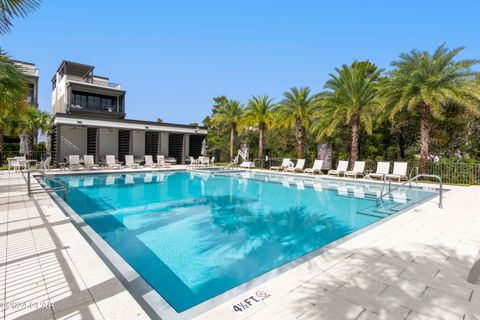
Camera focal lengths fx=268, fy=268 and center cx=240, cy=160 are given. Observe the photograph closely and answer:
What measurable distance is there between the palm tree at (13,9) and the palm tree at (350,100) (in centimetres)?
1586

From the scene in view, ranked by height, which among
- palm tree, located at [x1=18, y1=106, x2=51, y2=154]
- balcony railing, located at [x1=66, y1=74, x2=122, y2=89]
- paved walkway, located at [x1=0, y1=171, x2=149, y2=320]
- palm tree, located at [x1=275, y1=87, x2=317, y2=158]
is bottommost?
paved walkway, located at [x1=0, y1=171, x2=149, y2=320]

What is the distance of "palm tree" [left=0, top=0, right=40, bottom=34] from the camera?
116 inches

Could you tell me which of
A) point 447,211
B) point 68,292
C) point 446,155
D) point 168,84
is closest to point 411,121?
point 446,155

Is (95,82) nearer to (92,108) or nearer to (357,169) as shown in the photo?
(92,108)

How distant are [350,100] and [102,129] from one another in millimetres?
19407

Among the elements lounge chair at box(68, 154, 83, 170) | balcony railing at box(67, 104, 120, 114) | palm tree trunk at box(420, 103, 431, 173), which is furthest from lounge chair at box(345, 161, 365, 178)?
balcony railing at box(67, 104, 120, 114)

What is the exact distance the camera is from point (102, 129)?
74.2 feet

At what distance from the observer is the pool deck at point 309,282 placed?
2.59 meters

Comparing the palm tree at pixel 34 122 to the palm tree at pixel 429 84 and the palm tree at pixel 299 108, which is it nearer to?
the palm tree at pixel 299 108

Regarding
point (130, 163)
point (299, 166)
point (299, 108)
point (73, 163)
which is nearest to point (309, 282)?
point (299, 166)

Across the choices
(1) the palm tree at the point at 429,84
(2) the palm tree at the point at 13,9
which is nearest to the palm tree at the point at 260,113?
(1) the palm tree at the point at 429,84

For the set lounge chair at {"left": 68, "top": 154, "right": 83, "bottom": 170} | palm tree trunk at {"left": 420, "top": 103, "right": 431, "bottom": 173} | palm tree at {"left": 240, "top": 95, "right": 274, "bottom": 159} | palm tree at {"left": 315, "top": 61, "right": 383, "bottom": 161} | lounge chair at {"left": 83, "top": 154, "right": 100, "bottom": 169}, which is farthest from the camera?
palm tree at {"left": 240, "top": 95, "right": 274, "bottom": 159}

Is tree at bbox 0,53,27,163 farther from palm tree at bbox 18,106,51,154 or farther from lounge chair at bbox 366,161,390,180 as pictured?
lounge chair at bbox 366,161,390,180

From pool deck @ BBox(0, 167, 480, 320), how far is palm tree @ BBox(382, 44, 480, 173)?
10.1m
